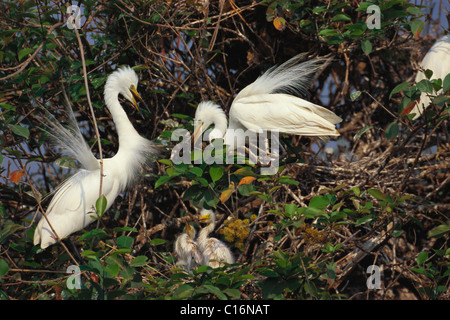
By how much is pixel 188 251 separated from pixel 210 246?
0.11 meters

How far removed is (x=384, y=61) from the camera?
3.25 m

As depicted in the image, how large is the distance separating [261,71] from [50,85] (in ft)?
3.94

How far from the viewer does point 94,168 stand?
2.53 meters

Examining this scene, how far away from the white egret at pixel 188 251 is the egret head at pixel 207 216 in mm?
73

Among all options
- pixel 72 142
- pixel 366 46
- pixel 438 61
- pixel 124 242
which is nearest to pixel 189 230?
pixel 72 142

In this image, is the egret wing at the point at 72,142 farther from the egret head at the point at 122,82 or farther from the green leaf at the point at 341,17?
the green leaf at the point at 341,17

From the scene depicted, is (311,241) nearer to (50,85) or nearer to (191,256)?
(191,256)

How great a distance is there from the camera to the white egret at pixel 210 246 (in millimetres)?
2525

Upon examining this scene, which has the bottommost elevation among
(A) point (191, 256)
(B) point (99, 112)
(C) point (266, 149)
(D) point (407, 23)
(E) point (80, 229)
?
(A) point (191, 256)

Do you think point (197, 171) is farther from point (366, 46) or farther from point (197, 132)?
point (366, 46)

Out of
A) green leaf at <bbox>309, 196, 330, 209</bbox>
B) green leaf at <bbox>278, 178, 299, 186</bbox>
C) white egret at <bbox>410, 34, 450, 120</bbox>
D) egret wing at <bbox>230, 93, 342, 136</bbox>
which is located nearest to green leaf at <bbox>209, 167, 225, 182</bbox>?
green leaf at <bbox>278, 178, 299, 186</bbox>

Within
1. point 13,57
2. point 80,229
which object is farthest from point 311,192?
point 13,57

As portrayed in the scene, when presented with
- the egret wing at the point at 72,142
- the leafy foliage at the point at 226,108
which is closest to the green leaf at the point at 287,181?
the leafy foliage at the point at 226,108

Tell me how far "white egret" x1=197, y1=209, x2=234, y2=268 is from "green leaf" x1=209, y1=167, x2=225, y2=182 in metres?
0.67
